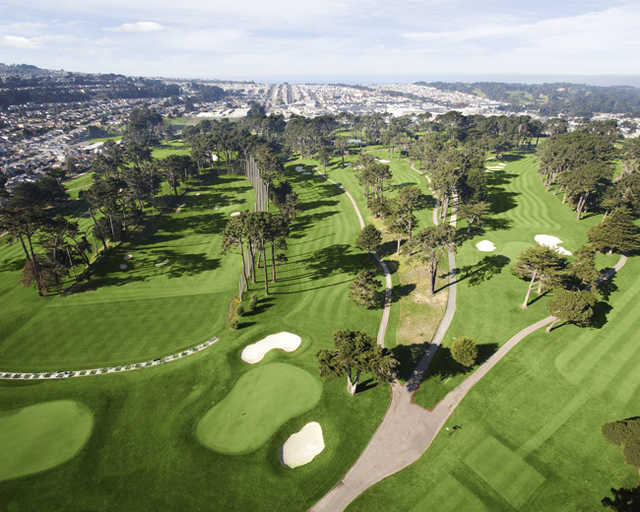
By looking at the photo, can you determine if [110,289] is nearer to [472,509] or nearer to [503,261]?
[472,509]

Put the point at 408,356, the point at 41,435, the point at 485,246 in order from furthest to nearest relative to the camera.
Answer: the point at 485,246
the point at 408,356
the point at 41,435

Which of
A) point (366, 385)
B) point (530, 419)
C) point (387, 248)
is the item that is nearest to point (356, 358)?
point (366, 385)

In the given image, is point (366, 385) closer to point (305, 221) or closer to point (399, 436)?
point (399, 436)

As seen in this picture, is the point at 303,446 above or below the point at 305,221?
below

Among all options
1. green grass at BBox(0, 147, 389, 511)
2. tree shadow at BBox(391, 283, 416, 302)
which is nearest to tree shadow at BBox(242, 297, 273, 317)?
green grass at BBox(0, 147, 389, 511)

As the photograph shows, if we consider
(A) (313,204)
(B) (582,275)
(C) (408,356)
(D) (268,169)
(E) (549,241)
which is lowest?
(C) (408,356)

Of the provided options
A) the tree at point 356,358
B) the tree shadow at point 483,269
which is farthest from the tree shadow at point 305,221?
the tree at point 356,358
